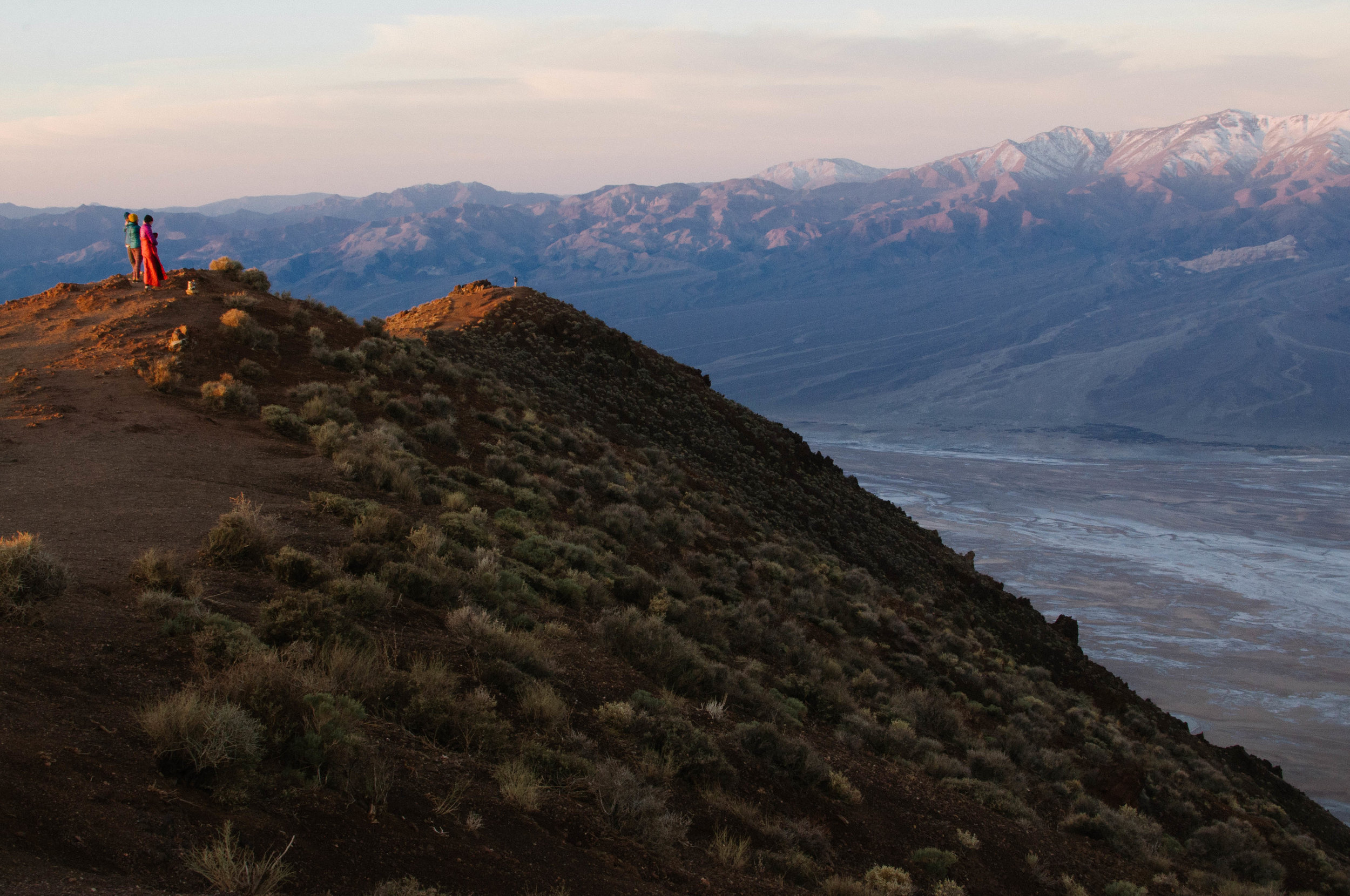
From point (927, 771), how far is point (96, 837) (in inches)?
287

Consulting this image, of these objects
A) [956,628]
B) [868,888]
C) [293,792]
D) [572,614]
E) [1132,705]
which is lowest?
[1132,705]

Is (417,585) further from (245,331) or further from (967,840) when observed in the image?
(245,331)

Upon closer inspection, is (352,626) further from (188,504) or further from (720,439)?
(720,439)

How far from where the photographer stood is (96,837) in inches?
145

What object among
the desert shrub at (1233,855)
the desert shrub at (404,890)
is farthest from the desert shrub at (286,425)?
the desert shrub at (1233,855)

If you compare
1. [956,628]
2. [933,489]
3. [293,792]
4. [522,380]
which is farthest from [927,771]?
[933,489]

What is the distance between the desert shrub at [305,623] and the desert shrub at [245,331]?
9.82m

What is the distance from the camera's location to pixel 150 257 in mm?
16625

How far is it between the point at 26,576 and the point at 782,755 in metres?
5.34

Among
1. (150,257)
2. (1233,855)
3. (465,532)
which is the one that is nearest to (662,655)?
(465,532)

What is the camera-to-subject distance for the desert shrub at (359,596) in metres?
6.78

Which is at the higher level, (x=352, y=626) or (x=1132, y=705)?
(x=352, y=626)

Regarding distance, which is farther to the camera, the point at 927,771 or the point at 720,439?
the point at 720,439

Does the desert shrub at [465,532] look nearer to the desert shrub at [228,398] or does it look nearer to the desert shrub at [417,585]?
the desert shrub at [417,585]
